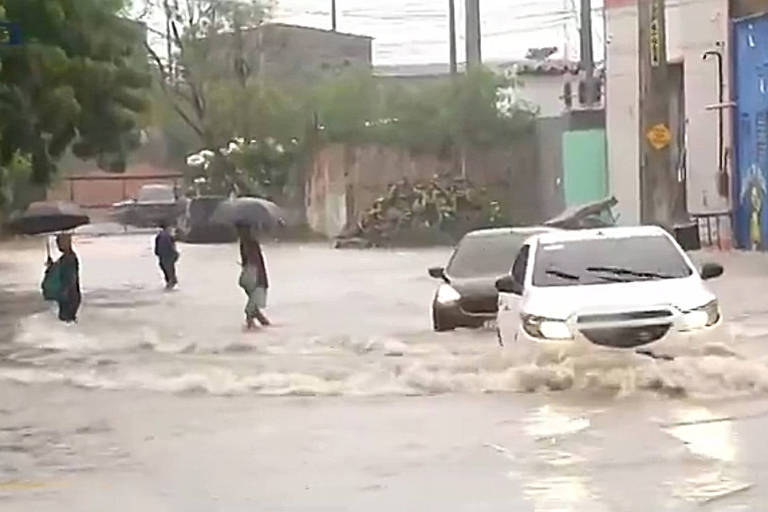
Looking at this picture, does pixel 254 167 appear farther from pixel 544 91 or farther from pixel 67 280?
pixel 67 280

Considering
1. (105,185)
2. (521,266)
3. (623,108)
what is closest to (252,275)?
(521,266)

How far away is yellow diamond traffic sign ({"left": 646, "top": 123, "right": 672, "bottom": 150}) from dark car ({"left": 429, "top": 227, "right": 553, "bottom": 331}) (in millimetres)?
6608

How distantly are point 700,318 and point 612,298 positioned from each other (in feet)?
2.61

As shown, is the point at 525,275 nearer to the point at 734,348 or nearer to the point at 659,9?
the point at 734,348

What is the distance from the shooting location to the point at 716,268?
59.0 ft

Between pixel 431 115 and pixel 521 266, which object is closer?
pixel 521 266

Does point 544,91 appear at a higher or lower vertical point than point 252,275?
higher

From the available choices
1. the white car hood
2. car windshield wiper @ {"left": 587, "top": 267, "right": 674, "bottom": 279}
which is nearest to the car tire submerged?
car windshield wiper @ {"left": 587, "top": 267, "right": 674, "bottom": 279}

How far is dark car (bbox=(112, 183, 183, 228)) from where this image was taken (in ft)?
240

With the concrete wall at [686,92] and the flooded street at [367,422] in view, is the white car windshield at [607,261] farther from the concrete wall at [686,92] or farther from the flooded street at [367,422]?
the concrete wall at [686,92]

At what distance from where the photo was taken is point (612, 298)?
16.4 m

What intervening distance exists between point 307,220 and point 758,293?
39.1 m

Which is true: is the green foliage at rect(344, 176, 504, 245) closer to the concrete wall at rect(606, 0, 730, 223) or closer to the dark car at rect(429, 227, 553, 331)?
the concrete wall at rect(606, 0, 730, 223)

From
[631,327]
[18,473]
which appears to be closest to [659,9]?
[631,327]
